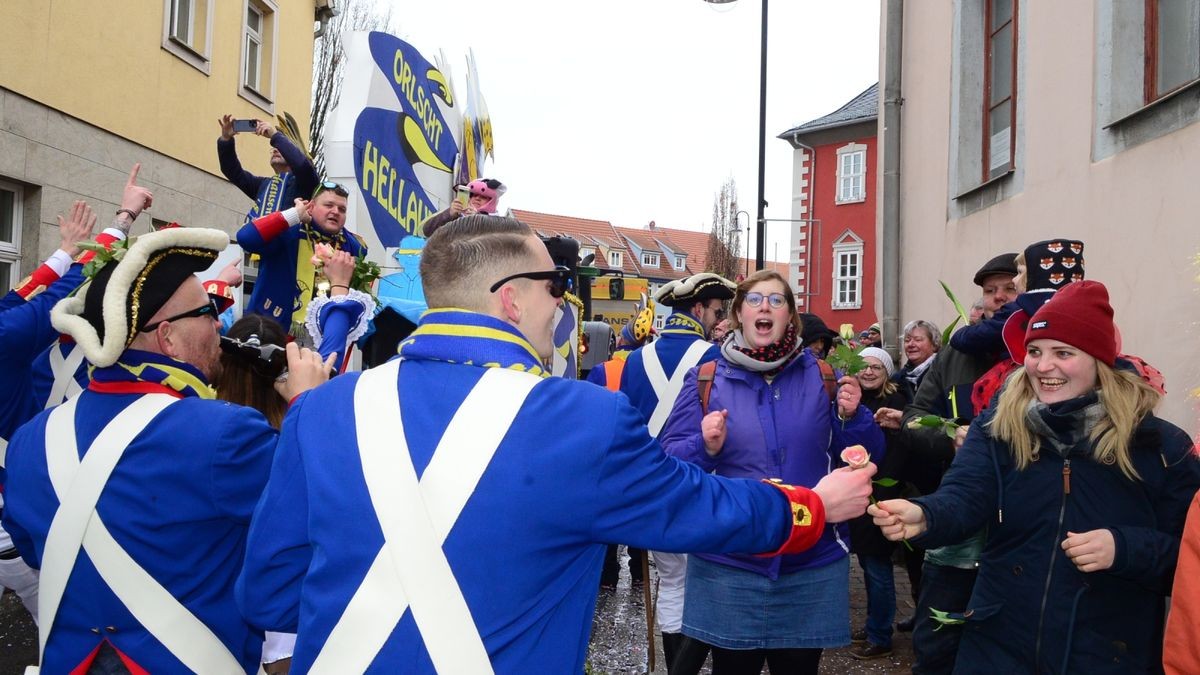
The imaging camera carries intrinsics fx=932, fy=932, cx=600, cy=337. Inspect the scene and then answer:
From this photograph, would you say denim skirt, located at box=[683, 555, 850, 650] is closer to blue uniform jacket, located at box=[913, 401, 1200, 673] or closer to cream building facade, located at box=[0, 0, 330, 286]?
blue uniform jacket, located at box=[913, 401, 1200, 673]

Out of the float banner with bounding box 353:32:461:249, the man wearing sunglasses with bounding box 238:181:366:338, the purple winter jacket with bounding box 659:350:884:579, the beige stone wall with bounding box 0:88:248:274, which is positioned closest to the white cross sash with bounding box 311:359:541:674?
the purple winter jacket with bounding box 659:350:884:579

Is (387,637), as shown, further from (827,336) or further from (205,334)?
(827,336)

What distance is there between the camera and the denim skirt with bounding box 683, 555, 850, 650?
11.9 ft

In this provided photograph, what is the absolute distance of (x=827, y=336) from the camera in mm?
6855

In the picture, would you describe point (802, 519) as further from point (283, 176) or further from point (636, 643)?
point (283, 176)

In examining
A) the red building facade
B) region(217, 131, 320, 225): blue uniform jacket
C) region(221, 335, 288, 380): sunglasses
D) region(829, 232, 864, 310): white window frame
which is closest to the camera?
region(221, 335, 288, 380): sunglasses

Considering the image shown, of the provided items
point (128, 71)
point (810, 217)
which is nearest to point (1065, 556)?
point (128, 71)

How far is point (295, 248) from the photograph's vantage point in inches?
201

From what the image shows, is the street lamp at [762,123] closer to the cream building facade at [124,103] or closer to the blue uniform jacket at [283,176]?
the cream building facade at [124,103]

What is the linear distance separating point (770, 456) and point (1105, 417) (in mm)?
1248

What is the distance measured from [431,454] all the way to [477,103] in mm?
12199

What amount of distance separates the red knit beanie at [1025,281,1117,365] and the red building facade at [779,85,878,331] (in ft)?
93.2

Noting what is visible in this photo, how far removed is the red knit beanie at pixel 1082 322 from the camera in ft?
9.86

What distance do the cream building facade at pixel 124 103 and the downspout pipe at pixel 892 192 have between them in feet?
29.1
